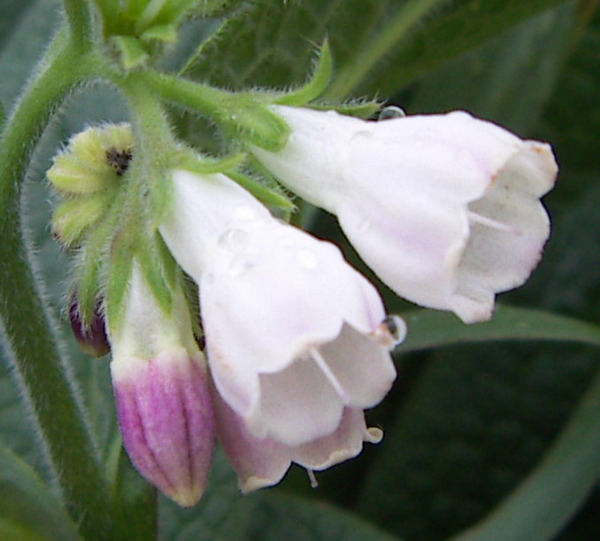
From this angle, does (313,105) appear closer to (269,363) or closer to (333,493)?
(269,363)

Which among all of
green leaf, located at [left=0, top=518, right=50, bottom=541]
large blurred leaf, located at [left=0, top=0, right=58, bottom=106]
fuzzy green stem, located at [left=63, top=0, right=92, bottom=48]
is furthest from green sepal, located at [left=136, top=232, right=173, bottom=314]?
large blurred leaf, located at [left=0, top=0, right=58, bottom=106]

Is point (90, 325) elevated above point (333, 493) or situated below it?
above

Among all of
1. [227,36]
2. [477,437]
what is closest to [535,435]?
[477,437]

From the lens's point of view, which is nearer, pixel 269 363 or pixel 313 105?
pixel 269 363

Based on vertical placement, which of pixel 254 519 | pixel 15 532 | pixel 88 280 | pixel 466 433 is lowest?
pixel 466 433

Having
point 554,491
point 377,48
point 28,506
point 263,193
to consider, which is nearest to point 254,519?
point 554,491

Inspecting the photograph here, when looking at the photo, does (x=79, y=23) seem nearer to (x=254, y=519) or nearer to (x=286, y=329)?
(x=286, y=329)
